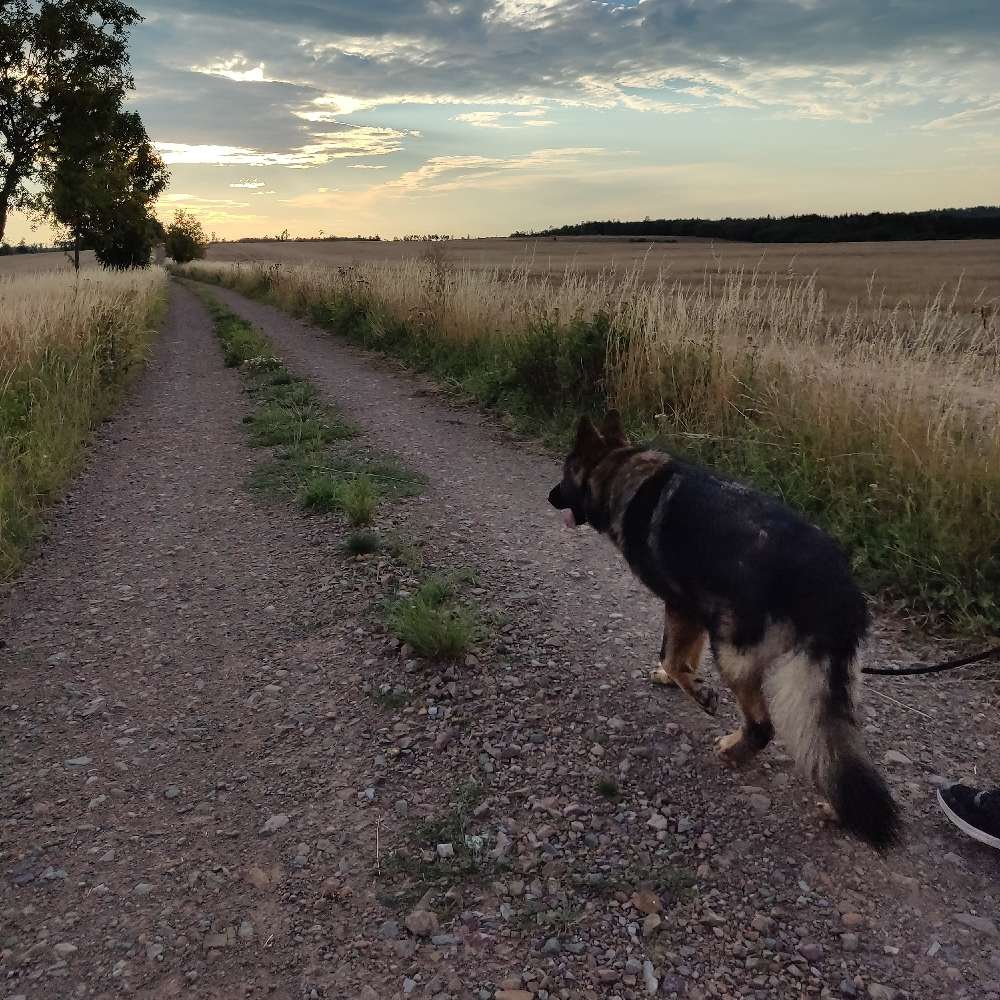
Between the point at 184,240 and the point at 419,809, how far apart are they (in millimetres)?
82484

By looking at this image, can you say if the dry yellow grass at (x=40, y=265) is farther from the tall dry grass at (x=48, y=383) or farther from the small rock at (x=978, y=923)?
the small rock at (x=978, y=923)

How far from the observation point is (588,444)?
3703mm

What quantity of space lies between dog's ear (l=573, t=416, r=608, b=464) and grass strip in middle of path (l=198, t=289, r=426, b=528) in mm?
1796

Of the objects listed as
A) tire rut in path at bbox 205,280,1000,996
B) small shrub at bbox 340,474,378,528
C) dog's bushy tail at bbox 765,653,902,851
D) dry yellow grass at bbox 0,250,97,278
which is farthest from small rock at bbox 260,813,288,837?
dry yellow grass at bbox 0,250,97,278

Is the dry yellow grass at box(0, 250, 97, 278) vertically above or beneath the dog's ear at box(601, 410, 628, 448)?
above

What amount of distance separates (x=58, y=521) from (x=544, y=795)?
5016 millimetres

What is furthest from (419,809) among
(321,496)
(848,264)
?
(848,264)

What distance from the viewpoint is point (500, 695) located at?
10.8 feet

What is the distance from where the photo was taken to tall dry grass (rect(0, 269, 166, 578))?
19.1 feet

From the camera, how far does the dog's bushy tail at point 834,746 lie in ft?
7.20

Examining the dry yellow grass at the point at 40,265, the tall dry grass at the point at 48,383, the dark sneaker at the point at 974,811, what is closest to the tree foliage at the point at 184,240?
the dry yellow grass at the point at 40,265

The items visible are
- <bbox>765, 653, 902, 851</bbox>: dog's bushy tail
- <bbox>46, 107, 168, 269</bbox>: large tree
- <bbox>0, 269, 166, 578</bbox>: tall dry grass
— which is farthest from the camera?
<bbox>46, 107, 168, 269</bbox>: large tree

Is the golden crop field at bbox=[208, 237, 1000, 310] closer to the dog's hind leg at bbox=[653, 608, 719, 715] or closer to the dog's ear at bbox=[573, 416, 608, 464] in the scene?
the dog's ear at bbox=[573, 416, 608, 464]

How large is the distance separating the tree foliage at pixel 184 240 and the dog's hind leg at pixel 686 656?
8200 cm
